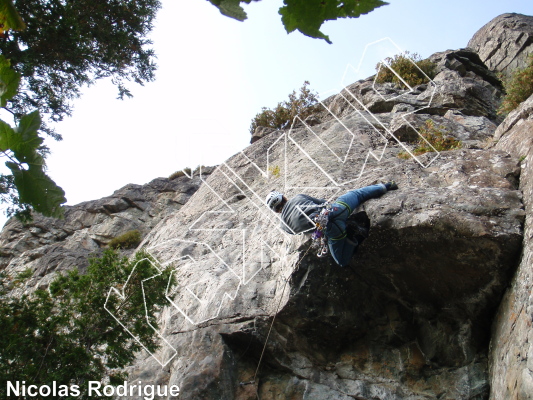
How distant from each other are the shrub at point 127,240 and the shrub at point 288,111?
507 centimetres

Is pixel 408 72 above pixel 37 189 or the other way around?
above

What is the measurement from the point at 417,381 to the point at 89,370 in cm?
420

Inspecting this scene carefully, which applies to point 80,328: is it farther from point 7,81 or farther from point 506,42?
point 506,42

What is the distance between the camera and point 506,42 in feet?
59.7

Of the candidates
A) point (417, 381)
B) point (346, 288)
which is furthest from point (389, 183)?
point (417, 381)

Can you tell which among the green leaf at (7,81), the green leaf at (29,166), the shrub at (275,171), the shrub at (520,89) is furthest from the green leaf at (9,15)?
the shrub at (520,89)

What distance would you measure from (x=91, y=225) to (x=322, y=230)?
12708 mm

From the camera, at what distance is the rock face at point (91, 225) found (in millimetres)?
15008

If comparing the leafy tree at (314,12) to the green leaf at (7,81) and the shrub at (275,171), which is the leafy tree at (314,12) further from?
the shrub at (275,171)

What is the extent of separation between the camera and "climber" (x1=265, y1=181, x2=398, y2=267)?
6145 millimetres

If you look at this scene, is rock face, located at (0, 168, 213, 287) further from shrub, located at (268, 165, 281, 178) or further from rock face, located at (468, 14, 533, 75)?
rock face, located at (468, 14, 533, 75)

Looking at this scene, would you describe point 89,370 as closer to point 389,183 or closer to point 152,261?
point 152,261

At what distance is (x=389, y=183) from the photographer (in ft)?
23.2

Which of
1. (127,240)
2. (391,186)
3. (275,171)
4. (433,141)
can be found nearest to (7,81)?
(391,186)
